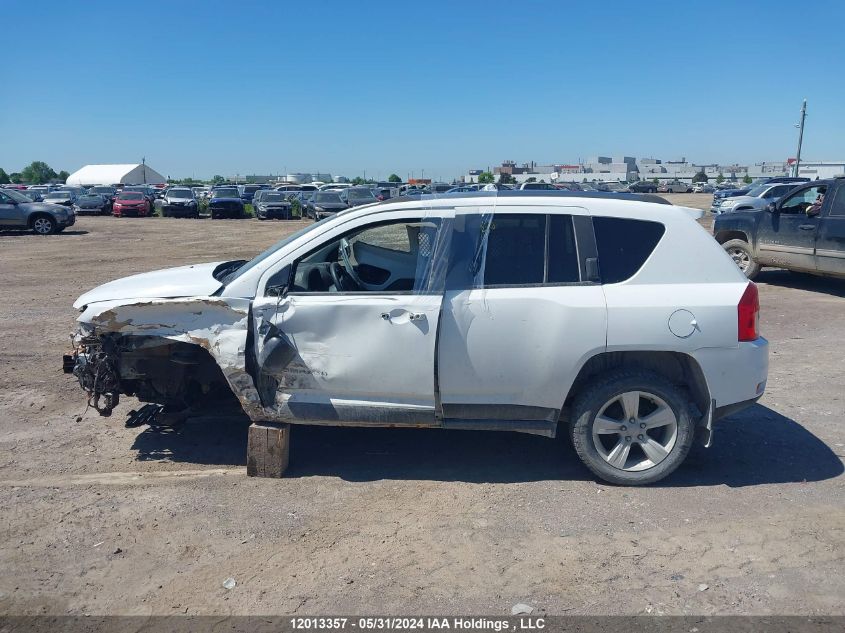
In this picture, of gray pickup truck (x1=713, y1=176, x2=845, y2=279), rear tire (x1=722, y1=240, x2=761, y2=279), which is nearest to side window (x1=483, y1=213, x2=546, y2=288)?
gray pickup truck (x1=713, y1=176, x2=845, y2=279)

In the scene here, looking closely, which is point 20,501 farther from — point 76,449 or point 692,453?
point 692,453

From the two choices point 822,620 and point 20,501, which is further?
point 20,501

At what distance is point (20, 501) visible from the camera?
4.92 m

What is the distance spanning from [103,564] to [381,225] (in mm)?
2600

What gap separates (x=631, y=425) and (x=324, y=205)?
33246 millimetres

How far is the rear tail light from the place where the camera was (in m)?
4.91

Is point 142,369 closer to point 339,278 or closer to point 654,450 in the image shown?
point 339,278

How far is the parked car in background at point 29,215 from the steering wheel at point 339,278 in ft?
88.6

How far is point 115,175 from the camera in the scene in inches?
4550

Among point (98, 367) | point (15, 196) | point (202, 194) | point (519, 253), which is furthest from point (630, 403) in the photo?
point (202, 194)

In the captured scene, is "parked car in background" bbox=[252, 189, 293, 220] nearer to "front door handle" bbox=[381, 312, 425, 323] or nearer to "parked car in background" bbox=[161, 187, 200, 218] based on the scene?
"parked car in background" bbox=[161, 187, 200, 218]

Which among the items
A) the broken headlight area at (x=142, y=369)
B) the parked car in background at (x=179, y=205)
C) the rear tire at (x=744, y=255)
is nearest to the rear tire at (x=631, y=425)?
the broken headlight area at (x=142, y=369)

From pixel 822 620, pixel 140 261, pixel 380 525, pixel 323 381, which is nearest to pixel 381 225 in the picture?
pixel 323 381

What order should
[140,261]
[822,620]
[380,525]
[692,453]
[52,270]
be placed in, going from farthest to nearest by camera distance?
[140,261] → [52,270] → [692,453] → [380,525] → [822,620]
